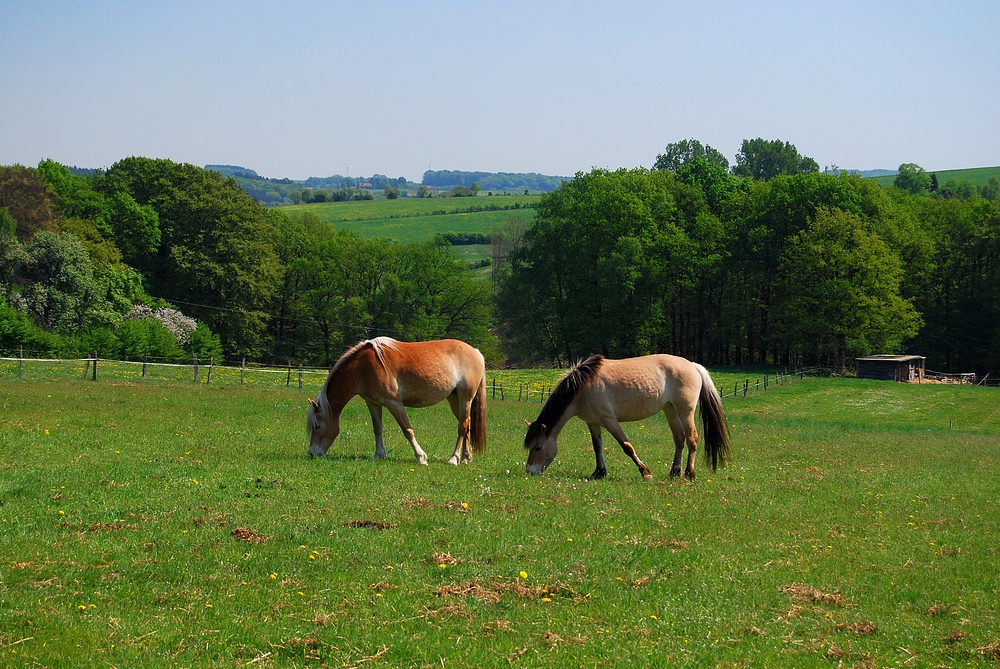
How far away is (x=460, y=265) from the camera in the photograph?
77.1m

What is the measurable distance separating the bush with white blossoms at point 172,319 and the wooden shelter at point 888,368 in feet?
147

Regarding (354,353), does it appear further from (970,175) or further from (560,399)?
(970,175)

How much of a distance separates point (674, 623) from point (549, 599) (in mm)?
1135

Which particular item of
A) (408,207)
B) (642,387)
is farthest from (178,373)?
(408,207)

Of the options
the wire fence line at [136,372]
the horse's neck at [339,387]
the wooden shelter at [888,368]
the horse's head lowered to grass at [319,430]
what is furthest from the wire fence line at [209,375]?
the horse's head lowered to grass at [319,430]

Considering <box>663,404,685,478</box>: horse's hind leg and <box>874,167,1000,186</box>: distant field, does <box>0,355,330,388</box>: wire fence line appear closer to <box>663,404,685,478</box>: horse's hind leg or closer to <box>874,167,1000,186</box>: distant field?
<box>663,404,685,478</box>: horse's hind leg

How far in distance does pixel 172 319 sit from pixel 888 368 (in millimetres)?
47419

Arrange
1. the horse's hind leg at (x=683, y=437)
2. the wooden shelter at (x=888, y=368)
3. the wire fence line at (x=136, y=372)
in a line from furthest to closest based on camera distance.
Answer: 1. the wooden shelter at (x=888, y=368)
2. the wire fence line at (x=136, y=372)
3. the horse's hind leg at (x=683, y=437)

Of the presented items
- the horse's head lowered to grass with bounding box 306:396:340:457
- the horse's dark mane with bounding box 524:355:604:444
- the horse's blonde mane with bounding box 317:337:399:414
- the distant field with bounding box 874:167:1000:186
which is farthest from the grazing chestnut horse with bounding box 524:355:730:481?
the distant field with bounding box 874:167:1000:186

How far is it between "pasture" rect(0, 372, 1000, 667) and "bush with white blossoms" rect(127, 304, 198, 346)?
4137 cm

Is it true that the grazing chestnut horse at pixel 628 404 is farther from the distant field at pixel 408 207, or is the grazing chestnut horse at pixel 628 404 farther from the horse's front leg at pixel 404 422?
the distant field at pixel 408 207

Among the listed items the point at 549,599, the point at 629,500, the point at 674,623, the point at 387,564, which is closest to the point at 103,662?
the point at 387,564

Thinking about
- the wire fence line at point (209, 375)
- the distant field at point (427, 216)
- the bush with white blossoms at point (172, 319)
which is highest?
the distant field at point (427, 216)

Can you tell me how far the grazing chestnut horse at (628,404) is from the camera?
15.6 metres
